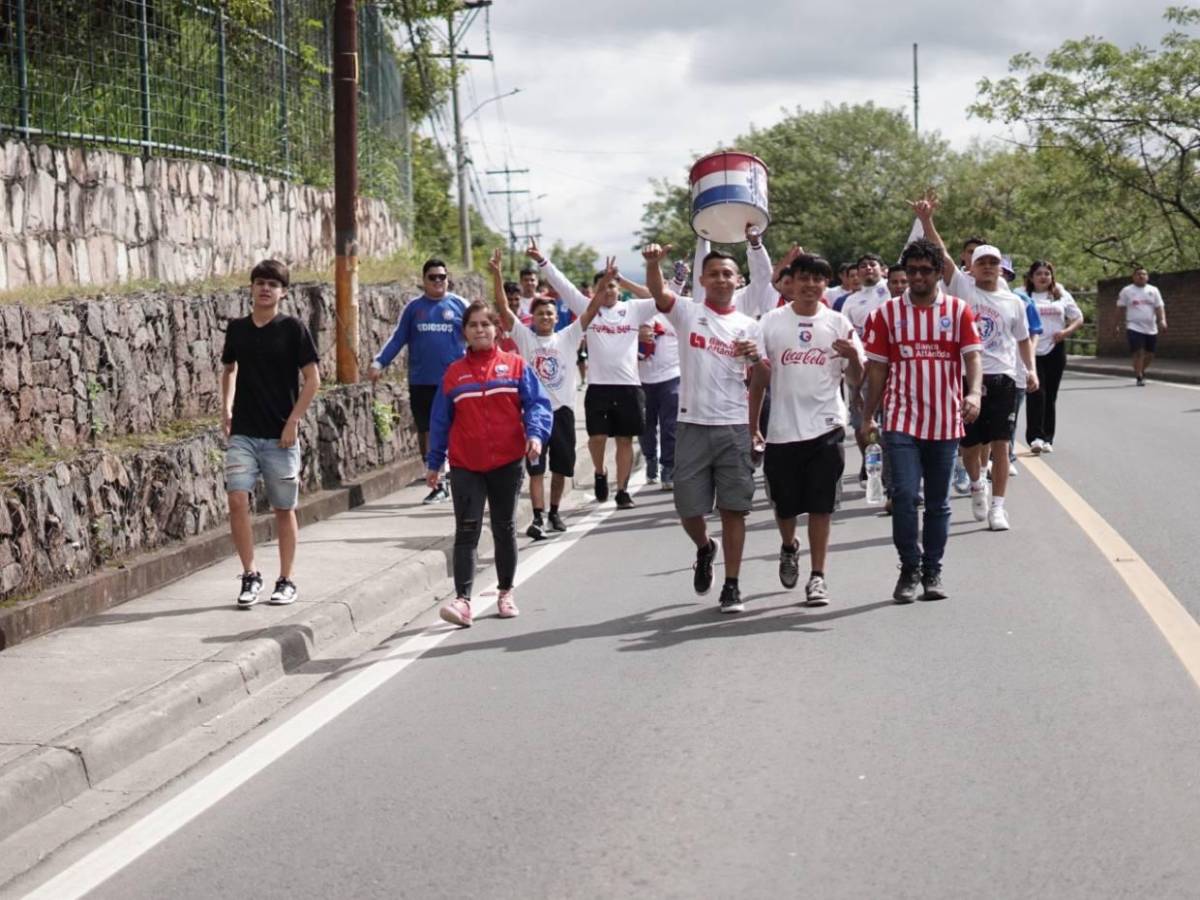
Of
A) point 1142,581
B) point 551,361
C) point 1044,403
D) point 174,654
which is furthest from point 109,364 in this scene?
point 1044,403

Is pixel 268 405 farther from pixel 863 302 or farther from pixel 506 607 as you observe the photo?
pixel 863 302

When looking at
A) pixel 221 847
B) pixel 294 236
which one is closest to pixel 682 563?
pixel 221 847

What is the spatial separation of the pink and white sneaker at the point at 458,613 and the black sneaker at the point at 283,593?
84cm

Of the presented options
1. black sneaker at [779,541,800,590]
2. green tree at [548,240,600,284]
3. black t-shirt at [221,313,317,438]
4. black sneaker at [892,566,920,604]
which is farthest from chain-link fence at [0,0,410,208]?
green tree at [548,240,600,284]

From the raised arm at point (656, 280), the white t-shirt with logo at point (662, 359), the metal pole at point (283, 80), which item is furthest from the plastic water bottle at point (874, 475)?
the metal pole at point (283, 80)

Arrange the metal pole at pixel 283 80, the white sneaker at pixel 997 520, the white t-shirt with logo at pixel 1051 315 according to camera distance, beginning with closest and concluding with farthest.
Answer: the white sneaker at pixel 997 520
the white t-shirt with logo at pixel 1051 315
the metal pole at pixel 283 80

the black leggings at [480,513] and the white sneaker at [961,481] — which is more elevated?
the black leggings at [480,513]

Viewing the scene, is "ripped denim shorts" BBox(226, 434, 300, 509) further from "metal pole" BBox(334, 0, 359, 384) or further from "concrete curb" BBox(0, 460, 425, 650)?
"metal pole" BBox(334, 0, 359, 384)

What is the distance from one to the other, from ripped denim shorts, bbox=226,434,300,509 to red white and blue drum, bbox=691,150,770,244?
3117mm

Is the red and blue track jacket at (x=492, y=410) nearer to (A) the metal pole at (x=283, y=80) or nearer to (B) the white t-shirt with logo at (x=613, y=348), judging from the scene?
(B) the white t-shirt with logo at (x=613, y=348)

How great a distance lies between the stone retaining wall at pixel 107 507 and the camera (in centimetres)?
866

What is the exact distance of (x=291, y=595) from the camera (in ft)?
31.1

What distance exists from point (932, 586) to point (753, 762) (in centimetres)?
338

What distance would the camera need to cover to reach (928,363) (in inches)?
370
